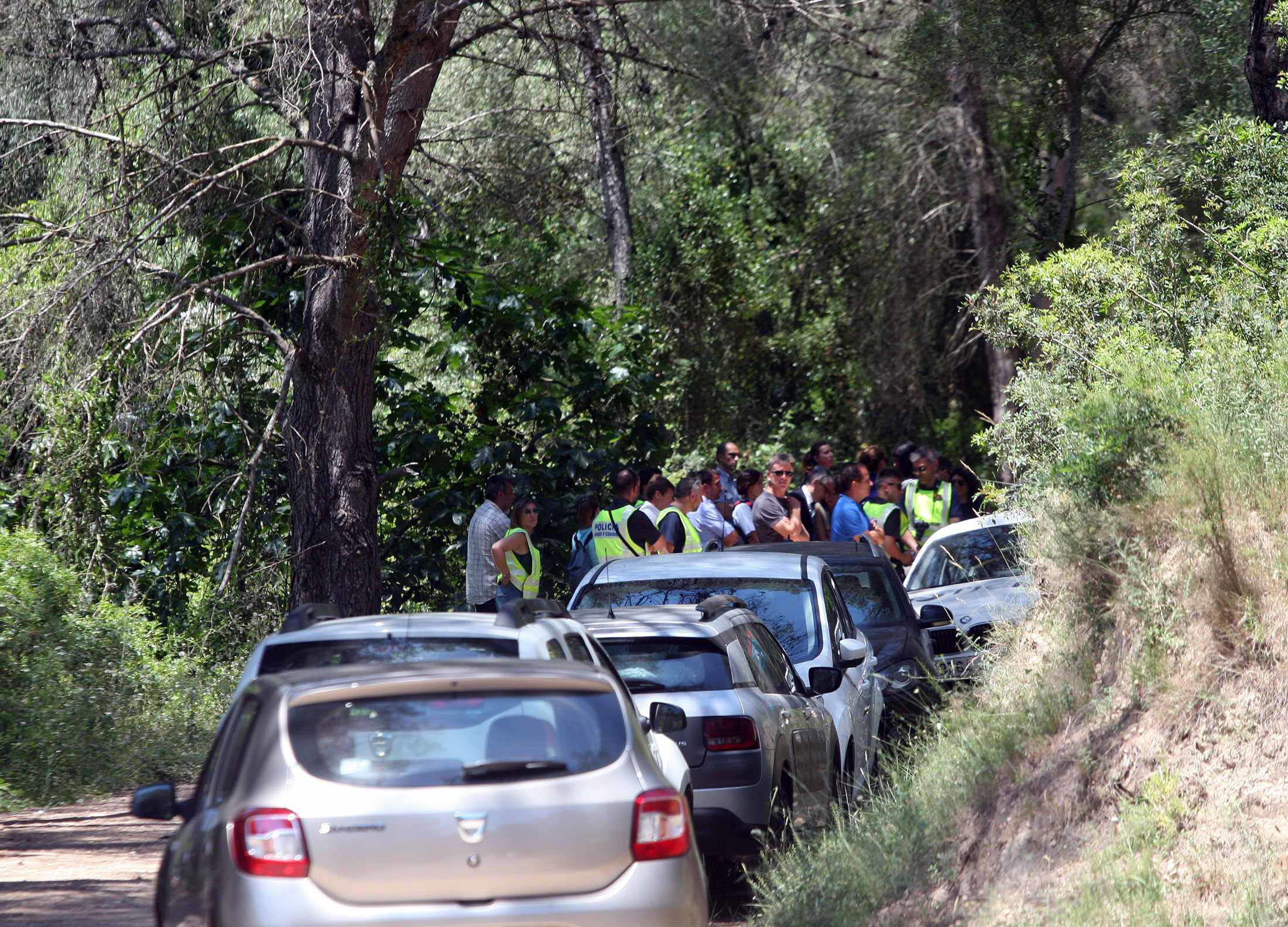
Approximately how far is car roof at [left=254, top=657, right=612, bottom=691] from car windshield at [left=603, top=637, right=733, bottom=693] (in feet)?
7.21

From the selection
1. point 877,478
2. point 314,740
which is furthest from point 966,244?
point 314,740

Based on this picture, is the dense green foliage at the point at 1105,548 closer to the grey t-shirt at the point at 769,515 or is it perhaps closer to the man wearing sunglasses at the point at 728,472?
the grey t-shirt at the point at 769,515

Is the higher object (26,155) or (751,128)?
(751,128)

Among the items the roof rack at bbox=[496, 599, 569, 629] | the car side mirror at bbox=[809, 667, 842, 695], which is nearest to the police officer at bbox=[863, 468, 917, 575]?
the car side mirror at bbox=[809, 667, 842, 695]

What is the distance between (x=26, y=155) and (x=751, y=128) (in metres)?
13.9

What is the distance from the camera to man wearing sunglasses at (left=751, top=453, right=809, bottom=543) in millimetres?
13664

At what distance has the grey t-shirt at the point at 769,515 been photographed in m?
13.9

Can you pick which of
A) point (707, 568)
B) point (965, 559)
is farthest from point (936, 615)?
point (965, 559)

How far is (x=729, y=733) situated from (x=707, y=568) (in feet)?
7.15

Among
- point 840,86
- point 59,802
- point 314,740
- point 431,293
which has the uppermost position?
point 840,86

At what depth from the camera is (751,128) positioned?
2366 centimetres

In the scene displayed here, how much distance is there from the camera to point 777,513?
45.5 ft

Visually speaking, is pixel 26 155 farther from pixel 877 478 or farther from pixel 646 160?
pixel 646 160

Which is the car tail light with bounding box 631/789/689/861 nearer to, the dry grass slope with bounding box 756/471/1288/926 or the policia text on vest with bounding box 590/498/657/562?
the dry grass slope with bounding box 756/471/1288/926
